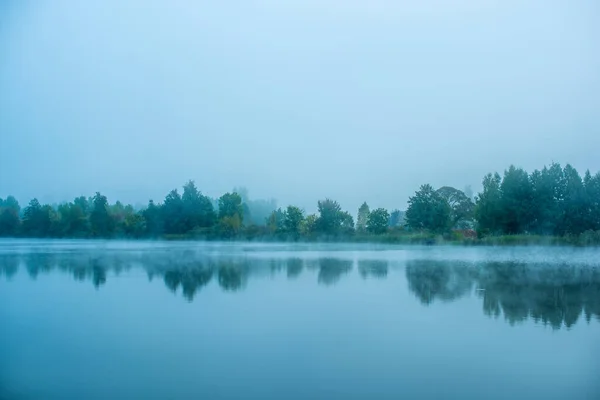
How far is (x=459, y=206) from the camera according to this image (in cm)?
5475

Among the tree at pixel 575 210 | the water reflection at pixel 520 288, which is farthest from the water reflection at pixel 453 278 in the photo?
the tree at pixel 575 210

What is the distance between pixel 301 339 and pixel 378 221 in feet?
132

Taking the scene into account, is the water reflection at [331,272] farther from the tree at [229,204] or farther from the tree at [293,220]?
the tree at [229,204]

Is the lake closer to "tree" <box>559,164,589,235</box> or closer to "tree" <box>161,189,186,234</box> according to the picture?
"tree" <box>559,164,589,235</box>

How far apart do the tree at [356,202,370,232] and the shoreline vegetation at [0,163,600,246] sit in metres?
0.16

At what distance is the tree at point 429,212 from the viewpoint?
47.0 metres

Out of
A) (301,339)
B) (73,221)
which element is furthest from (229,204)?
(301,339)

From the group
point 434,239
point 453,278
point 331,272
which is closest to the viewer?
point 453,278

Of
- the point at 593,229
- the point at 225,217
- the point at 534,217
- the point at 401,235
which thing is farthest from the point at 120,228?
the point at 593,229

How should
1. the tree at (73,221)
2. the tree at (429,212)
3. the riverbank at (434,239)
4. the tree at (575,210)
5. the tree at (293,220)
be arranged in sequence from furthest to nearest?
the tree at (73,221) → the tree at (293,220) → the tree at (429,212) → the tree at (575,210) → the riverbank at (434,239)

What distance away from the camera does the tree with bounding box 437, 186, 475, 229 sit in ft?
177

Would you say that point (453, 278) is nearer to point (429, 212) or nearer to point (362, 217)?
point (429, 212)

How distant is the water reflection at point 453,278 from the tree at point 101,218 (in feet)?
107

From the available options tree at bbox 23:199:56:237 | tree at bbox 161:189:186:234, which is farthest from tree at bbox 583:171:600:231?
tree at bbox 23:199:56:237
